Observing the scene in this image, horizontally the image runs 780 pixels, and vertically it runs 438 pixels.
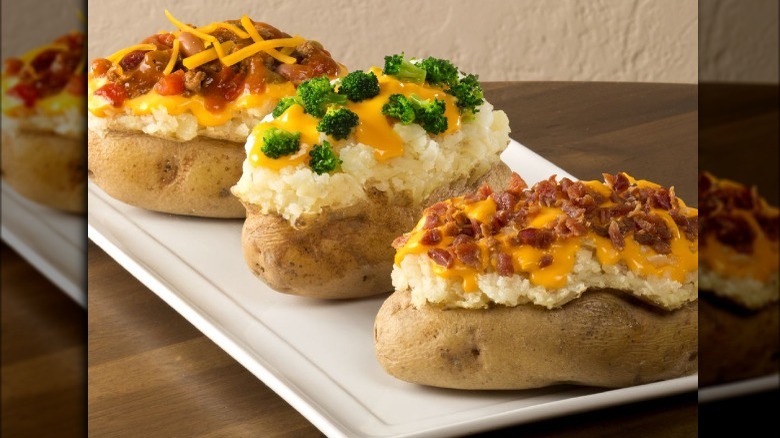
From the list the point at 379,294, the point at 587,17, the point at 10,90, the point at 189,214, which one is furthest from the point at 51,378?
the point at 587,17

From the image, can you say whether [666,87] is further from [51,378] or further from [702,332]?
[51,378]

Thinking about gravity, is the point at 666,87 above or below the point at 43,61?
above

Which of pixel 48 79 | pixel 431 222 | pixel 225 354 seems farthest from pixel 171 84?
pixel 48 79

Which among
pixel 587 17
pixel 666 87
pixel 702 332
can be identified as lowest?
pixel 702 332

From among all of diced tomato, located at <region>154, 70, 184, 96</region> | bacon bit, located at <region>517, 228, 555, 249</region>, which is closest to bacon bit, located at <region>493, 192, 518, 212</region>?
bacon bit, located at <region>517, 228, 555, 249</region>

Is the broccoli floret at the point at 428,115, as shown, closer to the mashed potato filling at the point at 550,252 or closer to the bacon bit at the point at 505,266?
the mashed potato filling at the point at 550,252

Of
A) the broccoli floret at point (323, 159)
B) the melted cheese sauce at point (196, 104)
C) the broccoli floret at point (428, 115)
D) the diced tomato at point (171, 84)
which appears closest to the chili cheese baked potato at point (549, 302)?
the broccoli floret at point (323, 159)

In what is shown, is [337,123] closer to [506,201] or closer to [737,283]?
[506,201]
